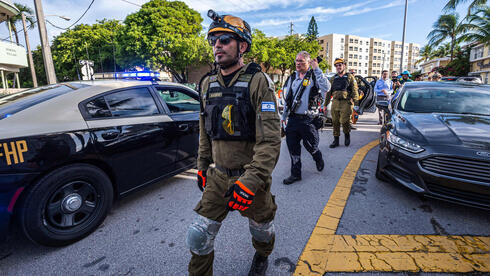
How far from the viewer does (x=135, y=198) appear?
10.2 ft

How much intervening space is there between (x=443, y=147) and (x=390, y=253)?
1.29 meters

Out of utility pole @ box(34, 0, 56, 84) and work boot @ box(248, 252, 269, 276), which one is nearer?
work boot @ box(248, 252, 269, 276)

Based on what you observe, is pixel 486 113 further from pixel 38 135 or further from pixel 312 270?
pixel 38 135

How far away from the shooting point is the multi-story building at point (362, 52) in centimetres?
7906

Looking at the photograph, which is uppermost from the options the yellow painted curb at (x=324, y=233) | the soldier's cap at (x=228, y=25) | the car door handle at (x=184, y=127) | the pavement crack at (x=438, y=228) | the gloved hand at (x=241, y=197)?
the soldier's cap at (x=228, y=25)

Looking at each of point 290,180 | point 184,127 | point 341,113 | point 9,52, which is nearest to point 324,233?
point 290,180

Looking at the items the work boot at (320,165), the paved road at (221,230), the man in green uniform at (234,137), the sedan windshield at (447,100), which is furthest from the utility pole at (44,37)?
the sedan windshield at (447,100)

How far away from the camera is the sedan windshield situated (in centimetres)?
331

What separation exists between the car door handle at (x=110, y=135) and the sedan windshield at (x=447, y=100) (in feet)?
12.7

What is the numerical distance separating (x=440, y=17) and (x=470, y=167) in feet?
131

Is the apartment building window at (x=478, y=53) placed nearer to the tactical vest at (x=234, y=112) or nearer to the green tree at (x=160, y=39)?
the green tree at (x=160, y=39)

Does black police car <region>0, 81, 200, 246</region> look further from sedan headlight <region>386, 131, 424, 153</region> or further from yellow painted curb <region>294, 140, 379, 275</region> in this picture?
sedan headlight <region>386, 131, 424, 153</region>

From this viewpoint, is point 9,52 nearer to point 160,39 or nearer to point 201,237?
point 160,39

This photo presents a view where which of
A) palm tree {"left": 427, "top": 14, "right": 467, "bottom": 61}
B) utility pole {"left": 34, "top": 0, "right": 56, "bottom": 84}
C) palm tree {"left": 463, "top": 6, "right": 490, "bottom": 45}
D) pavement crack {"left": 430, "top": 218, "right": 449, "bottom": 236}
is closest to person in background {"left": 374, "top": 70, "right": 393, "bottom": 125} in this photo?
pavement crack {"left": 430, "top": 218, "right": 449, "bottom": 236}
